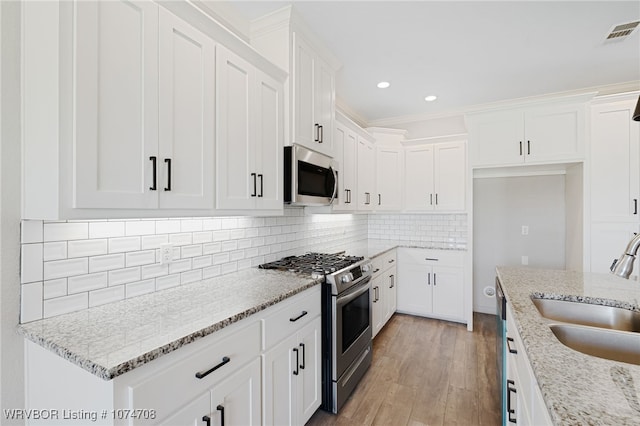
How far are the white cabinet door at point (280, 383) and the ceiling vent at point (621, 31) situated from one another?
10.9 feet

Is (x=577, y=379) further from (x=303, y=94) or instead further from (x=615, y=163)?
(x=615, y=163)

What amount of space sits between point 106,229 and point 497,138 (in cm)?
373

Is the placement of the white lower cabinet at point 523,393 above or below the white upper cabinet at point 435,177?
below

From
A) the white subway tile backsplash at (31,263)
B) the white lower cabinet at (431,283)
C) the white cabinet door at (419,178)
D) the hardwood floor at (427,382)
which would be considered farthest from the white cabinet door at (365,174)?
the white subway tile backsplash at (31,263)

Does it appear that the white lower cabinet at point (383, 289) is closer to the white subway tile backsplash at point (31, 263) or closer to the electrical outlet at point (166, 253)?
the electrical outlet at point (166, 253)

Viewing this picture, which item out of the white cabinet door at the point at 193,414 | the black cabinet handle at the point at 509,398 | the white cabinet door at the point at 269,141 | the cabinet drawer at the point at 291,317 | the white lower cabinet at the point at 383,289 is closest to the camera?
the white cabinet door at the point at 193,414

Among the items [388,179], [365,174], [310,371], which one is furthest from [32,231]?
[388,179]

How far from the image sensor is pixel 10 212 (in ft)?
3.78

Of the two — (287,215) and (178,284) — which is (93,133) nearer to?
(178,284)

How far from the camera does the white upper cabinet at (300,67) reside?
216cm

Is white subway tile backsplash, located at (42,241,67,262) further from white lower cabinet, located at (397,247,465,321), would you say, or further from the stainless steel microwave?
white lower cabinet, located at (397,247,465,321)

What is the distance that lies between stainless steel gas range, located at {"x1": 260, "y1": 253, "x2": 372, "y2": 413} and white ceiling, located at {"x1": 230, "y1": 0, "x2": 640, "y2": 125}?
73.2 inches

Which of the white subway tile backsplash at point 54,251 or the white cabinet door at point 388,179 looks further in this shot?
the white cabinet door at point 388,179

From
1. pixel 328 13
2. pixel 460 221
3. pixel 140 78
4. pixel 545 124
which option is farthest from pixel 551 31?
pixel 140 78
